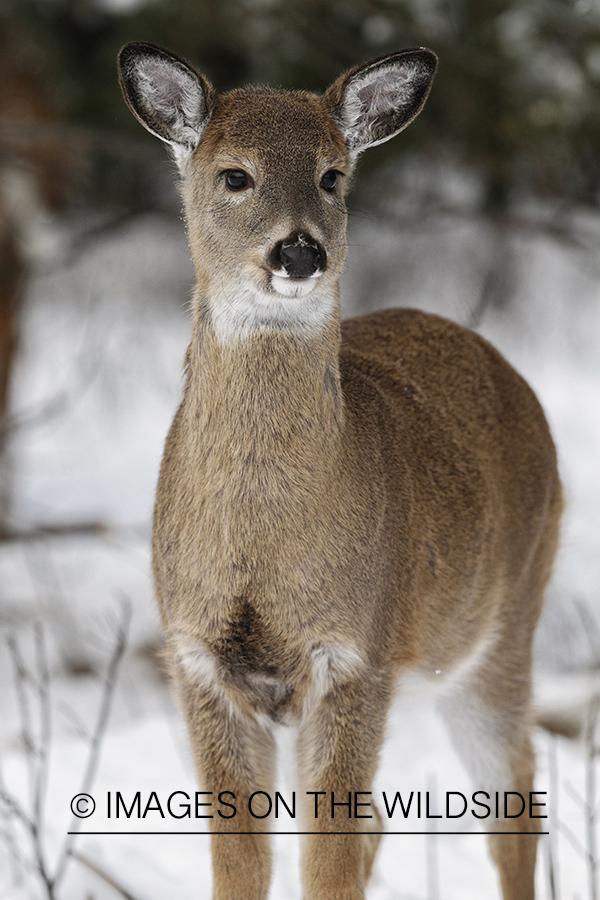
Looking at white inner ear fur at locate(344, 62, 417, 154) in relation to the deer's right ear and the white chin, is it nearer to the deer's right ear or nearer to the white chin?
the deer's right ear

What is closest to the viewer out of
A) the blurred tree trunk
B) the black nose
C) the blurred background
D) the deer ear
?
the black nose

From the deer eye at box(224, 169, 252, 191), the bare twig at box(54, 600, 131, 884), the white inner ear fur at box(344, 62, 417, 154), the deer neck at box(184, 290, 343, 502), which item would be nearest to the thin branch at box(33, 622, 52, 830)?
the bare twig at box(54, 600, 131, 884)

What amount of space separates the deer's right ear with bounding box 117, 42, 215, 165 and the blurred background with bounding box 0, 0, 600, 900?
6.21ft

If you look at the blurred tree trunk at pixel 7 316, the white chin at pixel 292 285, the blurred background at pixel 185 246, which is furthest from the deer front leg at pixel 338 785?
the blurred tree trunk at pixel 7 316

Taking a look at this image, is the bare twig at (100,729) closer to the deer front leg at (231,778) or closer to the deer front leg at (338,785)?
the deer front leg at (231,778)

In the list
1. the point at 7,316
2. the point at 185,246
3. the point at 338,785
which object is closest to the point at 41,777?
the point at 338,785

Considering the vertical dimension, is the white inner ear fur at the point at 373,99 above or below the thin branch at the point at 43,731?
above

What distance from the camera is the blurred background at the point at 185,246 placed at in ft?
19.0

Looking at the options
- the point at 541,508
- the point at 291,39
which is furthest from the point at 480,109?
the point at 541,508

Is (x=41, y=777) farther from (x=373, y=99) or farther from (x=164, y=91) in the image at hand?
(x=373, y=99)

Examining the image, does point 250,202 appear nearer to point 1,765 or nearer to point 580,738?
point 1,765

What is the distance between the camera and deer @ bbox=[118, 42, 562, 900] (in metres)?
2.87

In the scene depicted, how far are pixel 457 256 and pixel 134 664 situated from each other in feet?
11.5

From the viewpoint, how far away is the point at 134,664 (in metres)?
7.80
